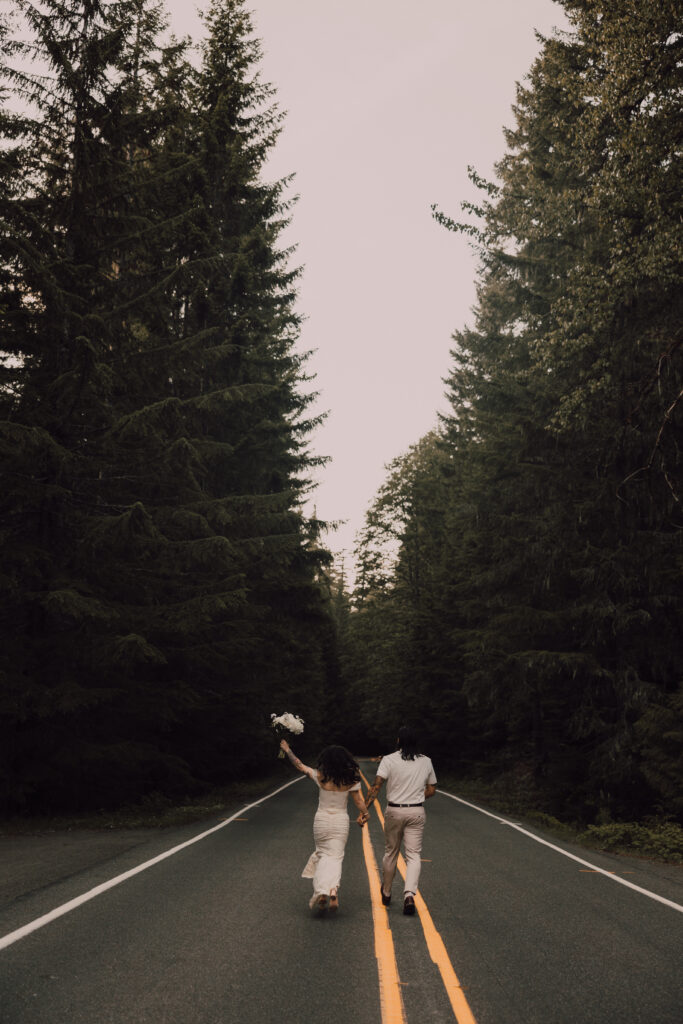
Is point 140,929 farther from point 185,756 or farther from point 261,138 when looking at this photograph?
point 261,138

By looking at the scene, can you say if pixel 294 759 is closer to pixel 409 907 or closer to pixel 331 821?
pixel 331 821

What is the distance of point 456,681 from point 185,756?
16.4 meters

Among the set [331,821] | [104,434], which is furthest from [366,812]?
[104,434]

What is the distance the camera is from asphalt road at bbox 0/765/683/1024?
465 cm

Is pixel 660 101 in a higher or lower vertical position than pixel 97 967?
higher

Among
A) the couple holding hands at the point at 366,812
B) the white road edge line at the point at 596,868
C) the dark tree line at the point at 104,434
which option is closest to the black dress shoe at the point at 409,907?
the couple holding hands at the point at 366,812

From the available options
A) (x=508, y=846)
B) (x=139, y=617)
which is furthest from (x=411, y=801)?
(x=139, y=617)

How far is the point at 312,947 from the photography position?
19.7 ft

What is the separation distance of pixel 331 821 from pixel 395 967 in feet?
6.47

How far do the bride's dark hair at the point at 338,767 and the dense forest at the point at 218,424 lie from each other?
6970mm

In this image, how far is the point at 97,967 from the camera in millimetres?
5305

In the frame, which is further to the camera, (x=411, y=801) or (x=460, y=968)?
(x=411, y=801)

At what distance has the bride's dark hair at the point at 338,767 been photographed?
25.0 ft

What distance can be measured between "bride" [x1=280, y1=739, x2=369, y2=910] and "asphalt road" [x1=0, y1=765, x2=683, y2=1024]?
274 mm
